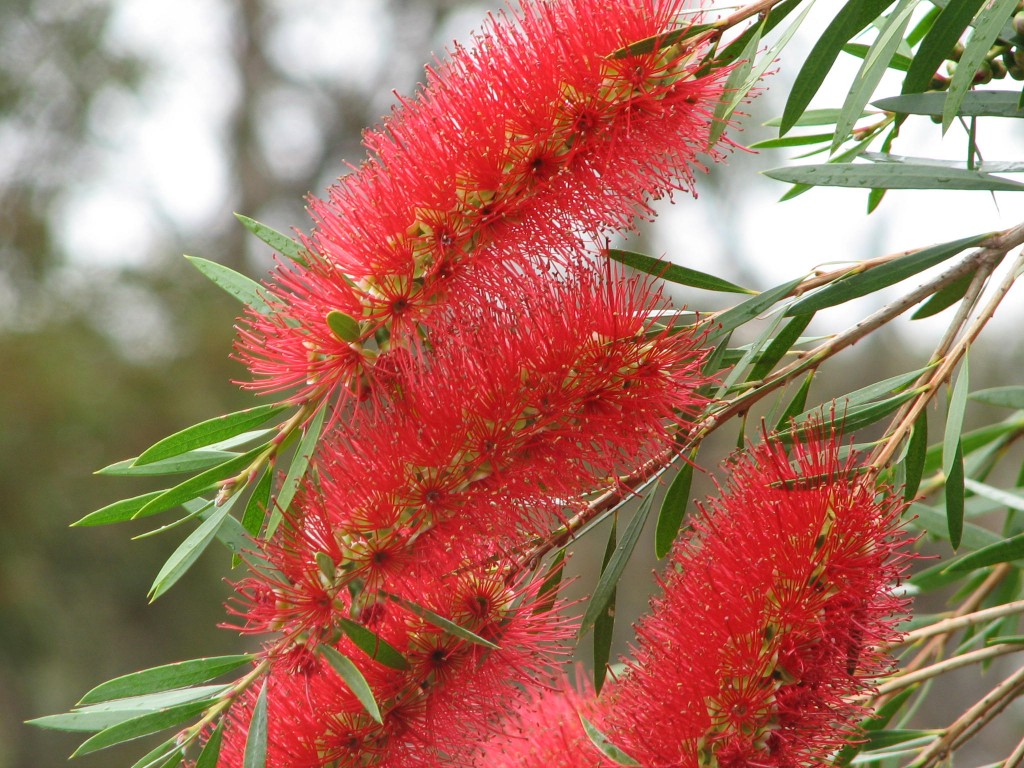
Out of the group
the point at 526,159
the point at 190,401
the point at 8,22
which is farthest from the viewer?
the point at 8,22

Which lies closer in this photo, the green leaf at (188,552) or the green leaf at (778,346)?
the green leaf at (188,552)

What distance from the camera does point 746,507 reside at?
803 mm

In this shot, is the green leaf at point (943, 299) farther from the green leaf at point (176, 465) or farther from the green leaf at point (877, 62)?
the green leaf at point (176, 465)

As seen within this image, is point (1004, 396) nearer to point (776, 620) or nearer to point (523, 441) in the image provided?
point (776, 620)

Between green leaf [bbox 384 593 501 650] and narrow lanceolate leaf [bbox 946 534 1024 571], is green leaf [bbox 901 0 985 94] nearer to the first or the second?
narrow lanceolate leaf [bbox 946 534 1024 571]

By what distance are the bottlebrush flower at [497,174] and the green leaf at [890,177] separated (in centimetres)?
10

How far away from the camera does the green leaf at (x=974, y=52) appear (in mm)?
696

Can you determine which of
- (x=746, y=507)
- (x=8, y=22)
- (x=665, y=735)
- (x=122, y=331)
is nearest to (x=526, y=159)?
(x=746, y=507)

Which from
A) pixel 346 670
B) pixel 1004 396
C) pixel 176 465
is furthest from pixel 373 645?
pixel 1004 396

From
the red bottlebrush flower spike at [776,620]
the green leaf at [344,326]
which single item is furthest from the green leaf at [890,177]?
the green leaf at [344,326]

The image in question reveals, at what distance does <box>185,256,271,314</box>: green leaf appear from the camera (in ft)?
2.82

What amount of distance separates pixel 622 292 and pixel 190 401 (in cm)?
355

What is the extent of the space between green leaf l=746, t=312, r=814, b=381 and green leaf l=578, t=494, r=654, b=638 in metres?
0.15

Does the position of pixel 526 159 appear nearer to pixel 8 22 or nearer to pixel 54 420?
pixel 54 420
